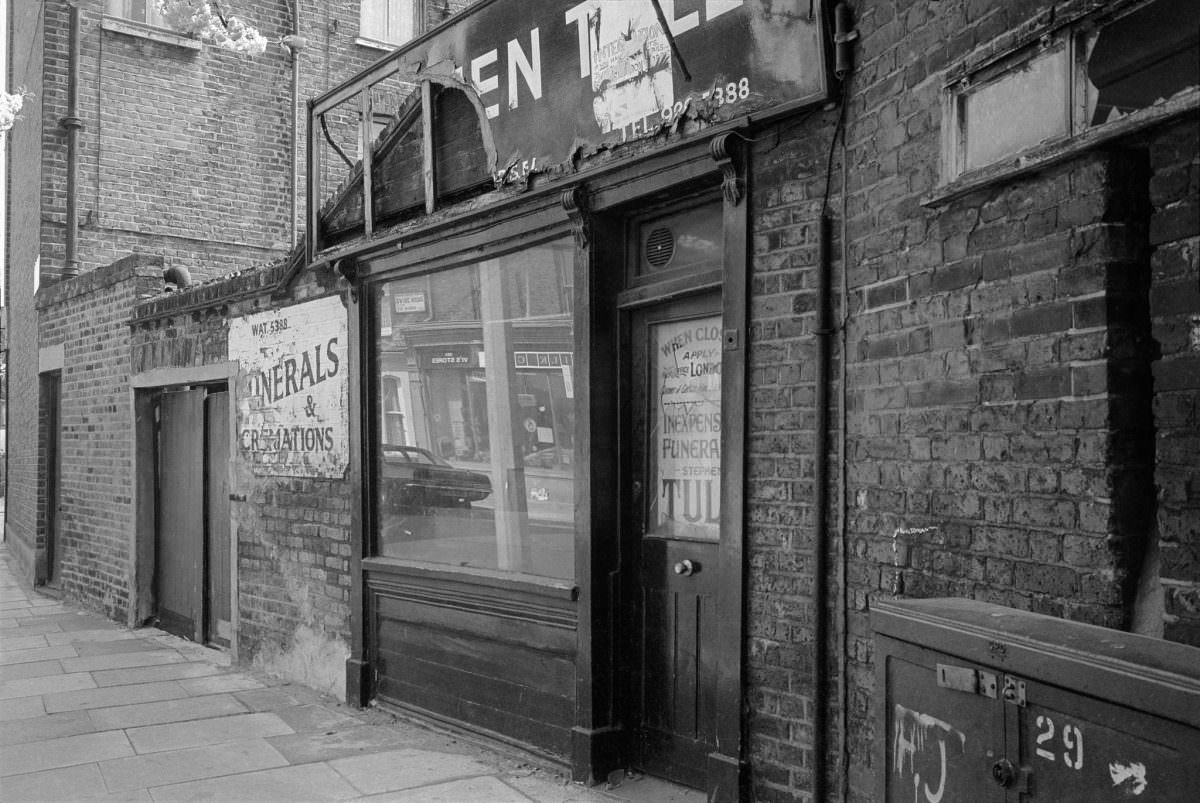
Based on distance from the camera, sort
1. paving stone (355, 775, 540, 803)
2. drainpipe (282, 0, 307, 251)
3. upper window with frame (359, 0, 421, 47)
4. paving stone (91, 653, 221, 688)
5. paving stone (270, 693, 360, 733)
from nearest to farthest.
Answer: paving stone (355, 775, 540, 803) < paving stone (270, 693, 360, 733) < paving stone (91, 653, 221, 688) < drainpipe (282, 0, 307, 251) < upper window with frame (359, 0, 421, 47)

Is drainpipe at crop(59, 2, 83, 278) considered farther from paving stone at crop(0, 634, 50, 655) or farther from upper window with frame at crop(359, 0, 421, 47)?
paving stone at crop(0, 634, 50, 655)

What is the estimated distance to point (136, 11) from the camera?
12422 mm

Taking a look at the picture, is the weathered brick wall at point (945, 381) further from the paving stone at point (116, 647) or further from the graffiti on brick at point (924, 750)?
the paving stone at point (116, 647)

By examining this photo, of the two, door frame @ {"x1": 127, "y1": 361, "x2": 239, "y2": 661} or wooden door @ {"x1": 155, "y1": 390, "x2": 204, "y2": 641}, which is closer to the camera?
wooden door @ {"x1": 155, "y1": 390, "x2": 204, "y2": 641}

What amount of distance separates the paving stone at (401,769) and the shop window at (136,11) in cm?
999

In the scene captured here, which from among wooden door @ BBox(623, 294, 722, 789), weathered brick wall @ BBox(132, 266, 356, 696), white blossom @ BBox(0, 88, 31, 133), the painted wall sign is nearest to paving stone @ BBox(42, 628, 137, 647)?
weathered brick wall @ BBox(132, 266, 356, 696)

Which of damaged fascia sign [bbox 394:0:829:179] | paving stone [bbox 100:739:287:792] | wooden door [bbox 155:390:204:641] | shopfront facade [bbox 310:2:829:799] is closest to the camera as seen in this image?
damaged fascia sign [bbox 394:0:829:179]

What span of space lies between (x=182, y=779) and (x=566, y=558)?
7.29 ft

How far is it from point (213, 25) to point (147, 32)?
57.7 inches

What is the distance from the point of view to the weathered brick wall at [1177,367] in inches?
98.3

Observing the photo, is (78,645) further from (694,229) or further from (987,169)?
(987,169)

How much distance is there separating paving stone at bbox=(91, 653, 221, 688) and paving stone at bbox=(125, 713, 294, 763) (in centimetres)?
143

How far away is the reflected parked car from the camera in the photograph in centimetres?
609

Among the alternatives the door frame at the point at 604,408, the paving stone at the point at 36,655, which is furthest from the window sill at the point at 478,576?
the paving stone at the point at 36,655
